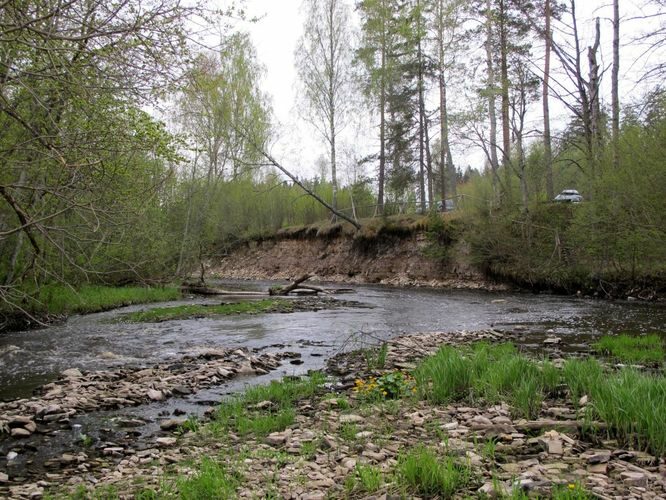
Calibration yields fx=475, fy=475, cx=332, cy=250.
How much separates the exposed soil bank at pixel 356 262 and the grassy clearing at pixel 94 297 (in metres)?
14.6

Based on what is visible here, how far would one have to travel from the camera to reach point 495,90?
22000mm

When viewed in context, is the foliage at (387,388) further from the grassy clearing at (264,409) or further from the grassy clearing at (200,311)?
the grassy clearing at (200,311)

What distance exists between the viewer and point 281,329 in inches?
526

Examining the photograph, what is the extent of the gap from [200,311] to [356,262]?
19.3m

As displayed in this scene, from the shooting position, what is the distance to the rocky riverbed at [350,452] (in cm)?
347

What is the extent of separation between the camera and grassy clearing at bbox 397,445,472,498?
3352 millimetres

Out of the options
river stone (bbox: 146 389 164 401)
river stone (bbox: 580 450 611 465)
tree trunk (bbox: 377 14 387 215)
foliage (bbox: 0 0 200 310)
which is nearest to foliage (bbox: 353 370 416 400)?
river stone (bbox: 580 450 611 465)

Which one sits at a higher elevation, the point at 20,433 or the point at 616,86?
the point at 616,86

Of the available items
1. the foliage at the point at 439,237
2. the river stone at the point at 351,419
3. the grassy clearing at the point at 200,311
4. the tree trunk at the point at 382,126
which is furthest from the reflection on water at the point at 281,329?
the tree trunk at the point at 382,126

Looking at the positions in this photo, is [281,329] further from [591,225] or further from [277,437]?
[591,225]

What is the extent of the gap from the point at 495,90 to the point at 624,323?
43.5 ft

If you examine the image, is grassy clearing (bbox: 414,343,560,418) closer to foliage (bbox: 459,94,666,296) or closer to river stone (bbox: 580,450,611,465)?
river stone (bbox: 580,450,611,465)

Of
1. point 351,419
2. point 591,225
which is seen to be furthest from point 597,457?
point 591,225

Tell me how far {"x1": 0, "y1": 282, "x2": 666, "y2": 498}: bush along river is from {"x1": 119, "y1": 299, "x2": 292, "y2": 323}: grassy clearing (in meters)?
4.05
